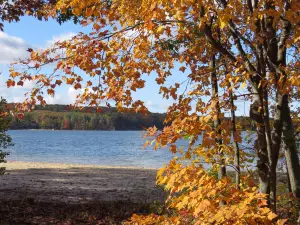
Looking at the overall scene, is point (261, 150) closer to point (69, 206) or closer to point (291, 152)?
point (291, 152)

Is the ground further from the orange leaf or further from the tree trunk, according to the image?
the orange leaf

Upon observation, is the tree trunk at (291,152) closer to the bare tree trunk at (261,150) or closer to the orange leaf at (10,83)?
the bare tree trunk at (261,150)

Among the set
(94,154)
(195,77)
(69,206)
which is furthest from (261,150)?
(94,154)

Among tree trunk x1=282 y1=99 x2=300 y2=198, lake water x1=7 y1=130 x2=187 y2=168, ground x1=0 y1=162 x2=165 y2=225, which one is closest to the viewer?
tree trunk x1=282 y1=99 x2=300 y2=198

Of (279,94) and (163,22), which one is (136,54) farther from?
(279,94)

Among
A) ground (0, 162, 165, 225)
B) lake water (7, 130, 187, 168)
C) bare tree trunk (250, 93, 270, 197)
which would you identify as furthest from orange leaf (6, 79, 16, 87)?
ground (0, 162, 165, 225)

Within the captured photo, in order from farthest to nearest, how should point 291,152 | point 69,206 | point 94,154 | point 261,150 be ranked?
point 94,154, point 69,206, point 291,152, point 261,150

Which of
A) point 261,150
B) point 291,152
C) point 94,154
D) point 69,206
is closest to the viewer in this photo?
point 261,150

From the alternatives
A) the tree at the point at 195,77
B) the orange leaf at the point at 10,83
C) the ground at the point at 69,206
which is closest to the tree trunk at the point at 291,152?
the tree at the point at 195,77

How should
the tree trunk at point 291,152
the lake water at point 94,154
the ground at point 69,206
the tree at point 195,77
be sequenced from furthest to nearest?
the lake water at point 94,154, the ground at point 69,206, the tree trunk at point 291,152, the tree at point 195,77

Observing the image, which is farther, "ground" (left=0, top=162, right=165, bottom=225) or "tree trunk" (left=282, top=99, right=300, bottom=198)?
"ground" (left=0, top=162, right=165, bottom=225)

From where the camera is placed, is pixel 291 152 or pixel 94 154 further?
pixel 94 154

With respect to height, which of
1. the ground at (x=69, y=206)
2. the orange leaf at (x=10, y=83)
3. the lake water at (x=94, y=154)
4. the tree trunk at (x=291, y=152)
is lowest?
the lake water at (x=94, y=154)

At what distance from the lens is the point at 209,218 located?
3342 millimetres
